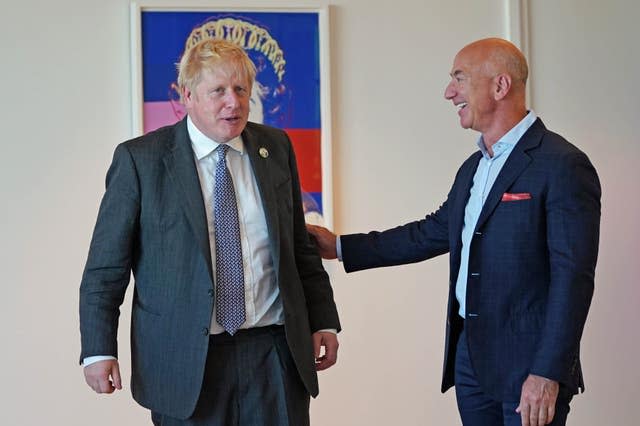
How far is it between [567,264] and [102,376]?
119 centimetres

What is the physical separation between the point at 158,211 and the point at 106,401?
1.56 meters

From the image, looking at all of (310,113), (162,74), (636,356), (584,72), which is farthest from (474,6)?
(636,356)

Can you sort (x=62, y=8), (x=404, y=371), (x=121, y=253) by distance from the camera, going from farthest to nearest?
(x=404, y=371)
(x=62, y=8)
(x=121, y=253)

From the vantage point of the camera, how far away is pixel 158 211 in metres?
2.35

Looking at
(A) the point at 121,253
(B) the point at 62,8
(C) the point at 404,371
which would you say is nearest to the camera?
(A) the point at 121,253

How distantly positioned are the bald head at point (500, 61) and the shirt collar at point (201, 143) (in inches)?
28.6

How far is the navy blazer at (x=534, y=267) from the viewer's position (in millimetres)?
2318

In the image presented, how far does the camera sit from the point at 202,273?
231 cm

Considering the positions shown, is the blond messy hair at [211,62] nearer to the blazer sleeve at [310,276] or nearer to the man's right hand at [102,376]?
the blazer sleeve at [310,276]

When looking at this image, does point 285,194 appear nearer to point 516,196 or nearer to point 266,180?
point 266,180

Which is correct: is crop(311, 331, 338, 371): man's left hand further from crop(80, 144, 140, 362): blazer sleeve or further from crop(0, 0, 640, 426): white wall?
crop(0, 0, 640, 426): white wall

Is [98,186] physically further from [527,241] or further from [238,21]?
[527,241]

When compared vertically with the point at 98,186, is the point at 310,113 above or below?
above

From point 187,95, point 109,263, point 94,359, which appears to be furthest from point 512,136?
point 94,359
